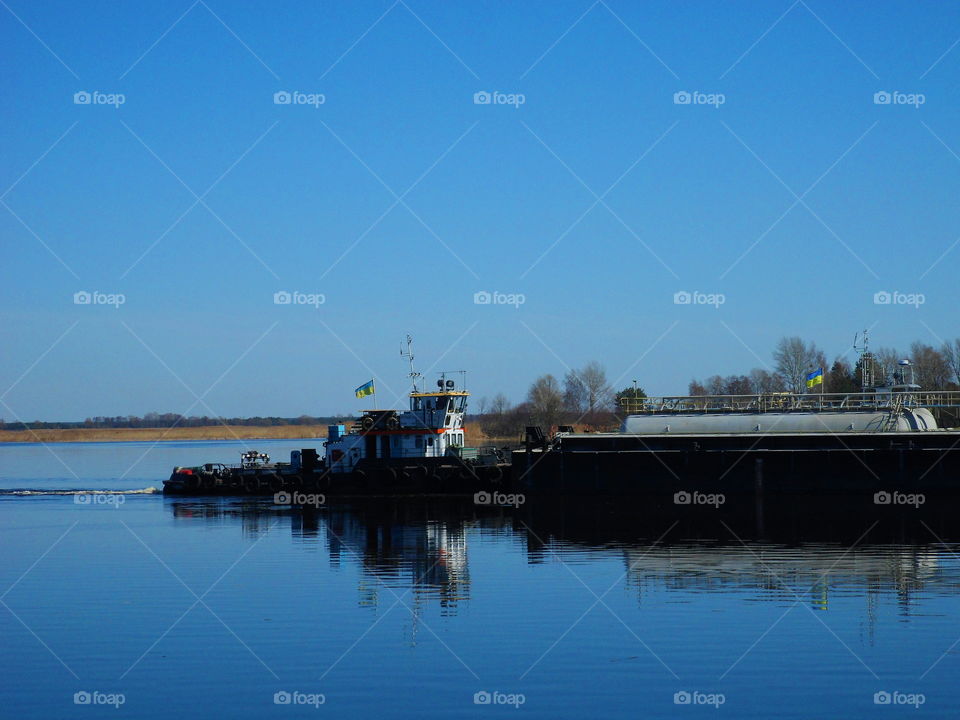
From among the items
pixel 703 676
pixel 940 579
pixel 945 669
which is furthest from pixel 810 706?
pixel 940 579

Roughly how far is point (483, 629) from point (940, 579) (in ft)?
40.4

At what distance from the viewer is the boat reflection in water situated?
29.4 m

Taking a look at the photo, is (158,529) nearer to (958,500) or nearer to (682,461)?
(682,461)
